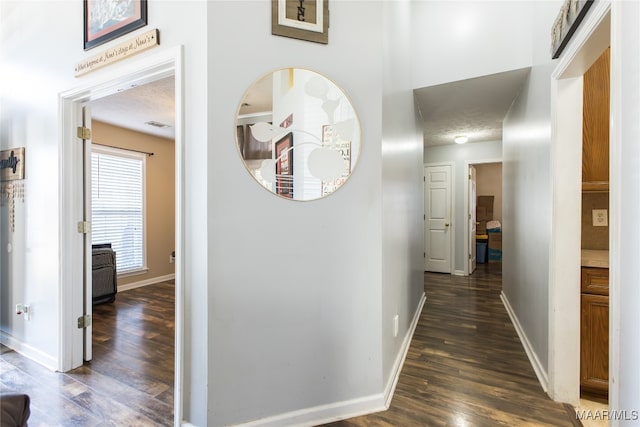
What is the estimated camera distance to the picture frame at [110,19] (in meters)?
1.73

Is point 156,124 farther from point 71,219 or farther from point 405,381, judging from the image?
point 405,381

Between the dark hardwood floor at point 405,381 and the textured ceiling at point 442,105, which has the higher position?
the textured ceiling at point 442,105

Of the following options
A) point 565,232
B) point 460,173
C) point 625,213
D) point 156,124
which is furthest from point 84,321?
point 460,173

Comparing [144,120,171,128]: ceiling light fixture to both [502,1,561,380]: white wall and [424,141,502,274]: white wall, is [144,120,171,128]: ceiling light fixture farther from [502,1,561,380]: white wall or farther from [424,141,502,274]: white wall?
[424,141,502,274]: white wall

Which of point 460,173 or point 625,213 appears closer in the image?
point 625,213

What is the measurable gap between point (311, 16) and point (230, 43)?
1.55 ft

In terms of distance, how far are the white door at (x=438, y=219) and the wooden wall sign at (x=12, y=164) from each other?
17.5 feet

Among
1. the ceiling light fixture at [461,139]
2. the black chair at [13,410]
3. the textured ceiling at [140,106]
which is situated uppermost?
the textured ceiling at [140,106]

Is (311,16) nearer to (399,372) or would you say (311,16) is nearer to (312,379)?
(312,379)

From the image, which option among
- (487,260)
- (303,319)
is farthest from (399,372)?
(487,260)

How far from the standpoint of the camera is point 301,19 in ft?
5.16

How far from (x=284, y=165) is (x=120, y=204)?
12.7 ft

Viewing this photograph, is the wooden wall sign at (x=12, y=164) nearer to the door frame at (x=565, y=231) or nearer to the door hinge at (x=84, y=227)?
the door hinge at (x=84, y=227)

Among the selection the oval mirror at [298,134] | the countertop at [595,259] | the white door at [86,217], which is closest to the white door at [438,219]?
the countertop at [595,259]
